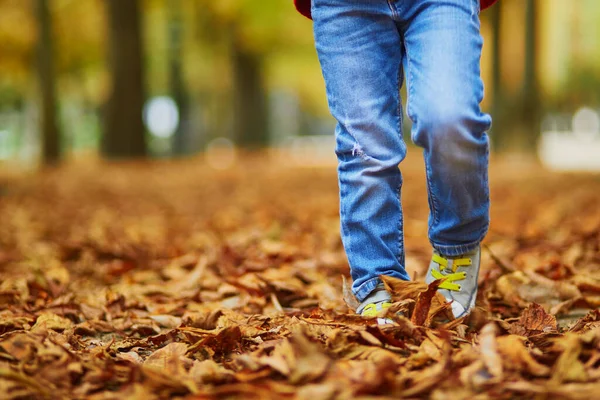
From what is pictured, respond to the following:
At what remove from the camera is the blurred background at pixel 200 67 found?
49.8ft

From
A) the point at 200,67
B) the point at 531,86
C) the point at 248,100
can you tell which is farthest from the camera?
the point at 248,100

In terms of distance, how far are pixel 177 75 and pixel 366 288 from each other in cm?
1977

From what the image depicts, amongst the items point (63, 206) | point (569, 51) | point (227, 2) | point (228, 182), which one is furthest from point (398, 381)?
point (569, 51)

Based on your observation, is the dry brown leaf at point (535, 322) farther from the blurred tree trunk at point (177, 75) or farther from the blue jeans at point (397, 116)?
the blurred tree trunk at point (177, 75)

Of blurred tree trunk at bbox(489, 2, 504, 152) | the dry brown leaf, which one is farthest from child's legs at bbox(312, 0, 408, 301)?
blurred tree trunk at bbox(489, 2, 504, 152)

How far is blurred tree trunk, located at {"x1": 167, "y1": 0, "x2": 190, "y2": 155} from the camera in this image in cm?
2000

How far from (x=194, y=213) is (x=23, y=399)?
5.01 m

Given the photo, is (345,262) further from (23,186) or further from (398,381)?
(23,186)

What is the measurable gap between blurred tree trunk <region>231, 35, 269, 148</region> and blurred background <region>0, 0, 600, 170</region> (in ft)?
0.23

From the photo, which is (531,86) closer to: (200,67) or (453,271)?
(453,271)

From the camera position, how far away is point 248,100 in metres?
27.1

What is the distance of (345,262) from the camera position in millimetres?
3959

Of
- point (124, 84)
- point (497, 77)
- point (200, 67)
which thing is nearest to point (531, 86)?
point (497, 77)

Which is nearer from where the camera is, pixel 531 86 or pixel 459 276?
pixel 459 276
